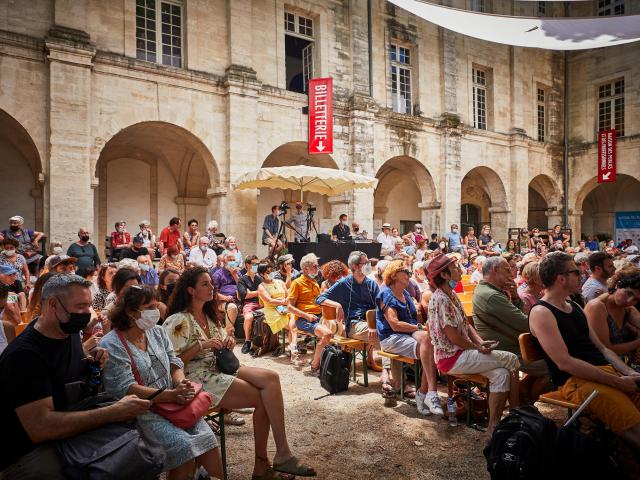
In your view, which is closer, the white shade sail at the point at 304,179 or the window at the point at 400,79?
the white shade sail at the point at 304,179

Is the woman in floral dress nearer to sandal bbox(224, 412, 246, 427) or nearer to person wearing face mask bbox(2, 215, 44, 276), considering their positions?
sandal bbox(224, 412, 246, 427)

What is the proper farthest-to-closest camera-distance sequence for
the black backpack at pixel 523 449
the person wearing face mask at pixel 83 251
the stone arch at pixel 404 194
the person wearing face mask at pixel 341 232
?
the stone arch at pixel 404 194
the person wearing face mask at pixel 341 232
the person wearing face mask at pixel 83 251
the black backpack at pixel 523 449

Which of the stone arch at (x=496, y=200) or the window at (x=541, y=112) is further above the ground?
→ the window at (x=541, y=112)

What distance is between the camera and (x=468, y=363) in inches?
145

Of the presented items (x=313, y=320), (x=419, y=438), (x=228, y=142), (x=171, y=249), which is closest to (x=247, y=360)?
(x=313, y=320)

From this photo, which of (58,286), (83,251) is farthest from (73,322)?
(83,251)

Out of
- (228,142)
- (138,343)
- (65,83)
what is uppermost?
(65,83)

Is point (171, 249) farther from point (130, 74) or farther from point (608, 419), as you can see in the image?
point (608, 419)

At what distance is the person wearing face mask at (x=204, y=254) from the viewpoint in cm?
944

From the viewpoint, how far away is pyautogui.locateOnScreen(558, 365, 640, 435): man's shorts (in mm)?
2734

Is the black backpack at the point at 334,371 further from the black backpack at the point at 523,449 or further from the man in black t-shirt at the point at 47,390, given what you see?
the man in black t-shirt at the point at 47,390

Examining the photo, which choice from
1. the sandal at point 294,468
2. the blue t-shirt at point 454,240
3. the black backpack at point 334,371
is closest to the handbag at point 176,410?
the sandal at point 294,468

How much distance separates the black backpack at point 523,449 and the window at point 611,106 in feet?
72.3

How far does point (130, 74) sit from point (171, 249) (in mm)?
5707
